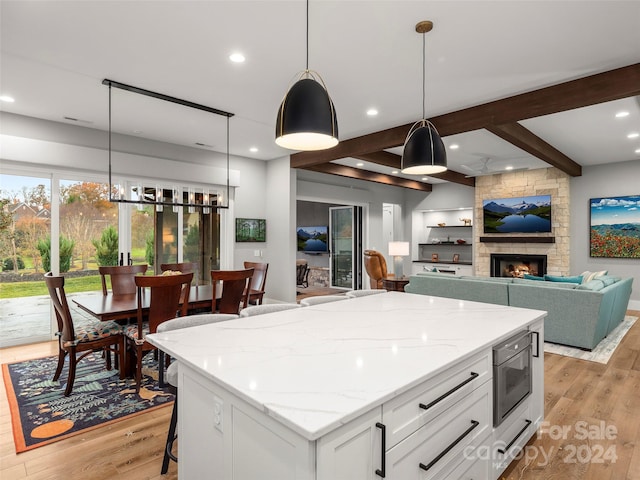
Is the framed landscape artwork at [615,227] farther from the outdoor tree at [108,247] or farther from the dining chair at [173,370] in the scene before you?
the outdoor tree at [108,247]

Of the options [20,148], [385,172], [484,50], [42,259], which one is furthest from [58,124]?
[385,172]

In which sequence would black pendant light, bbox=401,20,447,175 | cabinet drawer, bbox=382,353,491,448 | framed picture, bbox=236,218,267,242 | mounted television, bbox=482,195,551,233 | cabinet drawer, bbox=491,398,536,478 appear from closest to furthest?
cabinet drawer, bbox=382,353,491,448 < cabinet drawer, bbox=491,398,536,478 < black pendant light, bbox=401,20,447,175 < framed picture, bbox=236,218,267,242 < mounted television, bbox=482,195,551,233

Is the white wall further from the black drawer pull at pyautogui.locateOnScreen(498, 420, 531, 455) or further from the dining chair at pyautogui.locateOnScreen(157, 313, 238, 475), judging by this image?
the dining chair at pyautogui.locateOnScreen(157, 313, 238, 475)

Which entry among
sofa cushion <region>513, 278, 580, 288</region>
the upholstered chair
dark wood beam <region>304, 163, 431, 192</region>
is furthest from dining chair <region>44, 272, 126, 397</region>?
the upholstered chair

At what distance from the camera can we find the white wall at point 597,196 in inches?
256

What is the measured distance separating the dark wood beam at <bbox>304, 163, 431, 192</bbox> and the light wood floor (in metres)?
4.69

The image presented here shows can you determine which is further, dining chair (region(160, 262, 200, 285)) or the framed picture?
the framed picture

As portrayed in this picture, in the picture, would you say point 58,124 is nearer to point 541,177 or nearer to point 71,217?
point 71,217

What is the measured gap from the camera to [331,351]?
1485 mm

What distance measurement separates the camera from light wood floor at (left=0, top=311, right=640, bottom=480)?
6.62 feet

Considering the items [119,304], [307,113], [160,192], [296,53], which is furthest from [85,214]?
[307,113]

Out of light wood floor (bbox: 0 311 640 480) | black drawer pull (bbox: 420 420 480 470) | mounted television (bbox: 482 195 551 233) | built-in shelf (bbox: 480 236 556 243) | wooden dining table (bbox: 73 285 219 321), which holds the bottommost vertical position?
light wood floor (bbox: 0 311 640 480)

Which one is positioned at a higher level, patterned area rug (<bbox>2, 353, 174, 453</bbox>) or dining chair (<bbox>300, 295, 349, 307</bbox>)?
dining chair (<bbox>300, 295, 349, 307</bbox>)

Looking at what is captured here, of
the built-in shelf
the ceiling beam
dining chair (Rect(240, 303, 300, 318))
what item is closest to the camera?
dining chair (Rect(240, 303, 300, 318))
